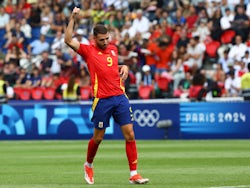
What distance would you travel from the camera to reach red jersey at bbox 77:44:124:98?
42.8ft

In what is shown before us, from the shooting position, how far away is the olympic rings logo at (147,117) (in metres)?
26.8

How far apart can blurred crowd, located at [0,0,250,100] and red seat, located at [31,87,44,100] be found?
0.98ft

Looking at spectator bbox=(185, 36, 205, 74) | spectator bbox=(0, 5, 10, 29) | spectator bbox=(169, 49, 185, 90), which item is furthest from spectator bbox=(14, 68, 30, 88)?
spectator bbox=(185, 36, 205, 74)

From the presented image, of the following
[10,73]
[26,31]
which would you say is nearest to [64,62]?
[10,73]

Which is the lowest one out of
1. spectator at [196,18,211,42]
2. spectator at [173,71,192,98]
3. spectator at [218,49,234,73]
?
spectator at [173,71,192,98]

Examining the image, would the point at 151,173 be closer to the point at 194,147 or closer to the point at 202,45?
the point at 194,147

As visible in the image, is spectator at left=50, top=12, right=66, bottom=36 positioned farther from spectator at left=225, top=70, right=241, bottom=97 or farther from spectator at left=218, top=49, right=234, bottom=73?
spectator at left=225, top=70, right=241, bottom=97

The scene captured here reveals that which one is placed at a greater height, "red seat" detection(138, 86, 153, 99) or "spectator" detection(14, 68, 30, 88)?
"spectator" detection(14, 68, 30, 88)

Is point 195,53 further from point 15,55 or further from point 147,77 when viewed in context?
point 15,55

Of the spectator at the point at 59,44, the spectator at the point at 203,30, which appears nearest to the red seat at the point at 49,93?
the spectator at the point at 59,44

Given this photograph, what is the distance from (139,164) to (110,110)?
12.8 ft

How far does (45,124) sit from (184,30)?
6.29 m

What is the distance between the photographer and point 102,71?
13.0m

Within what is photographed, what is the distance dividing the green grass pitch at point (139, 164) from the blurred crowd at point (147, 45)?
3.85 m
